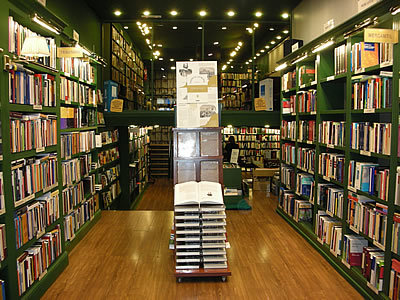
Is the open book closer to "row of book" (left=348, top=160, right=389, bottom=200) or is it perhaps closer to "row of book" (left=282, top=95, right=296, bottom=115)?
"row of book" (left=348, top=160, right=389, bottom=200)

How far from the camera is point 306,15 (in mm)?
6645

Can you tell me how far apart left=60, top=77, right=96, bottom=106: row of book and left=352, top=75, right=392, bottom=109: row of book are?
12.1ft

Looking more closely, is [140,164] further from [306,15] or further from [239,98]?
[306,15]

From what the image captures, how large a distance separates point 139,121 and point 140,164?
3.55 metres

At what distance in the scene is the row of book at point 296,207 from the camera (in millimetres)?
5705

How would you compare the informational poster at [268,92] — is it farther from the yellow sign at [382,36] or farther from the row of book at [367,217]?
the yellow sign at [382,36]

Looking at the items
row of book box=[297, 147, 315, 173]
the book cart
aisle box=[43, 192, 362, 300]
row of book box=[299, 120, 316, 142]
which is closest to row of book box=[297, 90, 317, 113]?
row of book box=[299, 120, 316, 142]

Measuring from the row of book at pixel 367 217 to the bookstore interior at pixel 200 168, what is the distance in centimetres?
2

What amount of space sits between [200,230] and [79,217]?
7.74 ft

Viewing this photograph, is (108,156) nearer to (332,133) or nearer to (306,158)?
(306,158)

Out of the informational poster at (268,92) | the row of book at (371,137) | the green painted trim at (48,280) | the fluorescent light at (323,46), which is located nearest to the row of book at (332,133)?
the row of book at (371,137)

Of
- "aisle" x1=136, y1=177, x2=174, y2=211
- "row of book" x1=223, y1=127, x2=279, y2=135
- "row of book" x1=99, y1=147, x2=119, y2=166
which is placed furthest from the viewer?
"row of book" x1=223, y1=127, x2=279, y2=135

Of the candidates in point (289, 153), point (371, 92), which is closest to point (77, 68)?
point (289, 153)

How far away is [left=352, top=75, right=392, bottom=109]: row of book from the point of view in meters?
3.28
